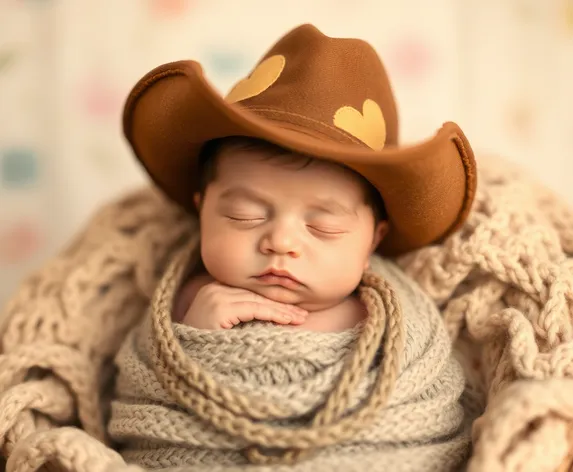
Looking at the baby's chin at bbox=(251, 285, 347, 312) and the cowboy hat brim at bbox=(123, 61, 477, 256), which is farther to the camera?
the baby's chin at bbox=(251, 285, 347, 312)

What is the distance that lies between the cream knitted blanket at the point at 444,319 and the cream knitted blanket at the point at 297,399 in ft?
0.19

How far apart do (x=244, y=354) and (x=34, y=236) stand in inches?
33.0

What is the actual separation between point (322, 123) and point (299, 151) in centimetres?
7

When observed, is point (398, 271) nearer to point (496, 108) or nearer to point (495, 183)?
point (495, 183)

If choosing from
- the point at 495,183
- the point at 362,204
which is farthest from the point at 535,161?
the point at 362,204

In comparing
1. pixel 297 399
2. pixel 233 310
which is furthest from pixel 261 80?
pixel 297 399

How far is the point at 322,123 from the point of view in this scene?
2.87ft

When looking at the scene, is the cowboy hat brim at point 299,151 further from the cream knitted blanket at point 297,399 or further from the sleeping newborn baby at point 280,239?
the cream knitted blanket at point 297,399

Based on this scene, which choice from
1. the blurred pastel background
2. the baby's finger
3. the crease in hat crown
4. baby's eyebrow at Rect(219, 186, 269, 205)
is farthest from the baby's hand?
the blurred pastel background

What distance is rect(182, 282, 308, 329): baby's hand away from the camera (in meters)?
0.87

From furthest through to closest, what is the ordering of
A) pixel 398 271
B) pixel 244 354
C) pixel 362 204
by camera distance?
pixel 398 271 → pixel 362 204 → pixel 244 354

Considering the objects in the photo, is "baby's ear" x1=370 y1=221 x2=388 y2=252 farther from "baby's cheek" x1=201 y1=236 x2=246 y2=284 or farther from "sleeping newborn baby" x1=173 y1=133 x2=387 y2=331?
"baby's cheek" x1=201 y1=236 x2=246 y2=284

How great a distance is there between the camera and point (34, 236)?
1.49m

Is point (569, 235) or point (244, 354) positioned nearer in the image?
point (244, 354)
